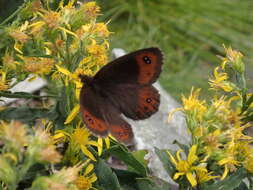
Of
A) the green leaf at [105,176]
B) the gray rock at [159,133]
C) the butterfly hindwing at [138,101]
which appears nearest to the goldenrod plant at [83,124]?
the green leaf at [105,176]

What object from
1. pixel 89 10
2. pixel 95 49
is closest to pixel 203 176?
pixel 95 49

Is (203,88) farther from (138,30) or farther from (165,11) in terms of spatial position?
(165,11)

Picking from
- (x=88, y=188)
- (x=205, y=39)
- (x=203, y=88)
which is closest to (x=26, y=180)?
(x=88, y=188)

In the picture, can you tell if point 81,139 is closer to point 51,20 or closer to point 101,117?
point 101,117

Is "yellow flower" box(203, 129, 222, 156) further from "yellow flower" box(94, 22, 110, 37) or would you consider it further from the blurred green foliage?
the blurred green foliage

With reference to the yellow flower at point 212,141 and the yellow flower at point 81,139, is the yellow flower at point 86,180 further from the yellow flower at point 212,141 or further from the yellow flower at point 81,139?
the yellow flower at point 212,141
